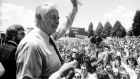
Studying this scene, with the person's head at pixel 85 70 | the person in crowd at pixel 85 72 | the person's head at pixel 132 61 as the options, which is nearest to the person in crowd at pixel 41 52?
the person in crowd at pixel 85 72

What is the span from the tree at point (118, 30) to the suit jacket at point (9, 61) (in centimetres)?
8600

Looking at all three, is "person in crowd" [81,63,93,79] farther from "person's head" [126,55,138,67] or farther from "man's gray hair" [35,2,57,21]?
"man's gray hair" [35,2,57,21]

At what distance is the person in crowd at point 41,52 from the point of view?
Answer: 1562 millimetres

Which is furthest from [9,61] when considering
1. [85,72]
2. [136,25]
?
[136,25]

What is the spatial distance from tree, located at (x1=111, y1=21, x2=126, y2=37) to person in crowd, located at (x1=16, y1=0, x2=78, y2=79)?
86853 mm

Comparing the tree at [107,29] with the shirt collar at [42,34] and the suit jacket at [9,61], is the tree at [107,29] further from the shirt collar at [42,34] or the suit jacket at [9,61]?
the shirt collar at [42,34]

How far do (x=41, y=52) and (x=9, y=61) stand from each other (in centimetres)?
108

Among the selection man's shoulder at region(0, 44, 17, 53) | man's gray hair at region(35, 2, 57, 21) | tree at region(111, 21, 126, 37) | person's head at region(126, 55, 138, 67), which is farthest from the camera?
tree at region(111, 21, 126, 37)

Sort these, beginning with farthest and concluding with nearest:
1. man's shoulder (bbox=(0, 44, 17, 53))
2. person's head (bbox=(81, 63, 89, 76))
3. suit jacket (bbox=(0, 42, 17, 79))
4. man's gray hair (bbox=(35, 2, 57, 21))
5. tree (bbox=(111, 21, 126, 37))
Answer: tree (bbox=(111, 21, 126, 37)), person's head (bbox=(81, 63, 89, 76)), man's shoulder (bbox=(0, 44, 17, 53)), suit jacket (bbox=(0, 42, 17, 79)), man's gray hair (bbox=(35, 2, 57, 21))

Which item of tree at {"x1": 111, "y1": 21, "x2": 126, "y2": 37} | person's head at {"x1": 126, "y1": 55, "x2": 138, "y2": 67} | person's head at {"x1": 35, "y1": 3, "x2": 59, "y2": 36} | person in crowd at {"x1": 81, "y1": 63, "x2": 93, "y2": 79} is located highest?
person's head at {"x1": 35, "y1": 3, "x2": 59, "y2": 36}

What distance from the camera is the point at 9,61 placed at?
103 inches

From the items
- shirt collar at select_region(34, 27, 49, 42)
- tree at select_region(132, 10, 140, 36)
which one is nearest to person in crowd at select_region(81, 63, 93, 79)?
shirt collar at select_region(34, 27, 49, 42)

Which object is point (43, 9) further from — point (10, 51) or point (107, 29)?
point (107, 29)

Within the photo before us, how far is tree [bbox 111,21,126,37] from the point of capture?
87188mm
